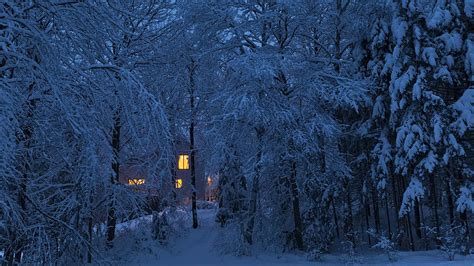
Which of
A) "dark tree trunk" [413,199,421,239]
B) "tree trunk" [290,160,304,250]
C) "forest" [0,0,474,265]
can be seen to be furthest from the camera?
"dark tree trunk" [413,199,421,239]

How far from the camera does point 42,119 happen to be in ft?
23.4

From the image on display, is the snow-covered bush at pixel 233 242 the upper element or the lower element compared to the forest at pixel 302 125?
lower

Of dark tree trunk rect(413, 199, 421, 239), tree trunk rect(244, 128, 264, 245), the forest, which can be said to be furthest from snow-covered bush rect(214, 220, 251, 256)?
dark tree trunk rect(413, 199, 421, 239)

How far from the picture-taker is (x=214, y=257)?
50.4 feet

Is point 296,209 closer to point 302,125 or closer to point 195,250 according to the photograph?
point 302,125

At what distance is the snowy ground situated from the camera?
40.8ft

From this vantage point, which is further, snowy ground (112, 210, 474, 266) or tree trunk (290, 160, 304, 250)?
tree trunk (290, 160, 304, 250)

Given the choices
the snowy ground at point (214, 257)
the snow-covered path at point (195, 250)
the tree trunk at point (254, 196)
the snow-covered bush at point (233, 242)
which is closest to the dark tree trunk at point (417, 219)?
the snowy ground at point (214, 257)

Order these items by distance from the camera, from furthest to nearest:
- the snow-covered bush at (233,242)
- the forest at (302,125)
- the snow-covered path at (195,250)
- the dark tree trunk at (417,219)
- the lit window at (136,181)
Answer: the lit window at (136,181)
the dark tree trunk at (417,219)
the snow-covered path at (195,250)
the snow-covered bush at (233,242)
the forest at (302,125)

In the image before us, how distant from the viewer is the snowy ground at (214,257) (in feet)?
40.8

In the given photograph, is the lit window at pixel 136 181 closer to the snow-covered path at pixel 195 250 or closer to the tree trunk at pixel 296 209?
the snow-covered path at pixel 195 250

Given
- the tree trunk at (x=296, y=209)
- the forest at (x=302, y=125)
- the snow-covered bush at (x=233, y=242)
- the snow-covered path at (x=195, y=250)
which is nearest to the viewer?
the forest at (x=302, y=125)

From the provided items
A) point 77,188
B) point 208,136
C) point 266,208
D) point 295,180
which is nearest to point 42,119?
point 77,188

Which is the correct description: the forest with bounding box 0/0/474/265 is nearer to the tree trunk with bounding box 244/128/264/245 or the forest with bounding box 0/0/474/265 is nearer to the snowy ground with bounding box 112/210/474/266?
the tree trunk with bounding box 244/128/264/245
